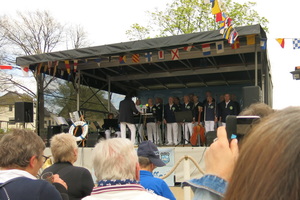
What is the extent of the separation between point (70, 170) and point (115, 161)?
1.07 m

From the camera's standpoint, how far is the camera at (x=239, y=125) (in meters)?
1.19

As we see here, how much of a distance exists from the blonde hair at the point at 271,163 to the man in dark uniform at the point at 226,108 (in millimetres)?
9403

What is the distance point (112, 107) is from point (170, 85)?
9.02ft

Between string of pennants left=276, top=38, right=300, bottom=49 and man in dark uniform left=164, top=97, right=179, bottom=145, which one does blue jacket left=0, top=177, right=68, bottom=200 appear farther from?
string of pennants left=276, top=38, right=300, bottom=49

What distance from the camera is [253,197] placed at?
1.84ft

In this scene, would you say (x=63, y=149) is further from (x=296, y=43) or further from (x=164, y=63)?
(x=164, y=63)

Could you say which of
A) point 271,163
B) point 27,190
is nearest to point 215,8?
point 27,190

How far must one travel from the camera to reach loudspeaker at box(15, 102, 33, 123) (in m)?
10.4

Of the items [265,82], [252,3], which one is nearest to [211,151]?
[265,82]

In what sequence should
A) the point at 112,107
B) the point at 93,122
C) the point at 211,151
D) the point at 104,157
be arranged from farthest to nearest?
the point at 112,107, the point at 93,122, the point at 104,157, the point at 211,151

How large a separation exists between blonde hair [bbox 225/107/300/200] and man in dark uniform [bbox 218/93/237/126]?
30.8 ft

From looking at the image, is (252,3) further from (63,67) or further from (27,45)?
(63,67)

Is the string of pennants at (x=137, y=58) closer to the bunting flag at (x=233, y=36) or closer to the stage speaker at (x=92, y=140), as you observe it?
the bunting flag at (x=233, y=36)

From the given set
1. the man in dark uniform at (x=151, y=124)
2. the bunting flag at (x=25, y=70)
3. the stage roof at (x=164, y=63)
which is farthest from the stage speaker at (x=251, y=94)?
the bunting flag at (x=25, y=70)
